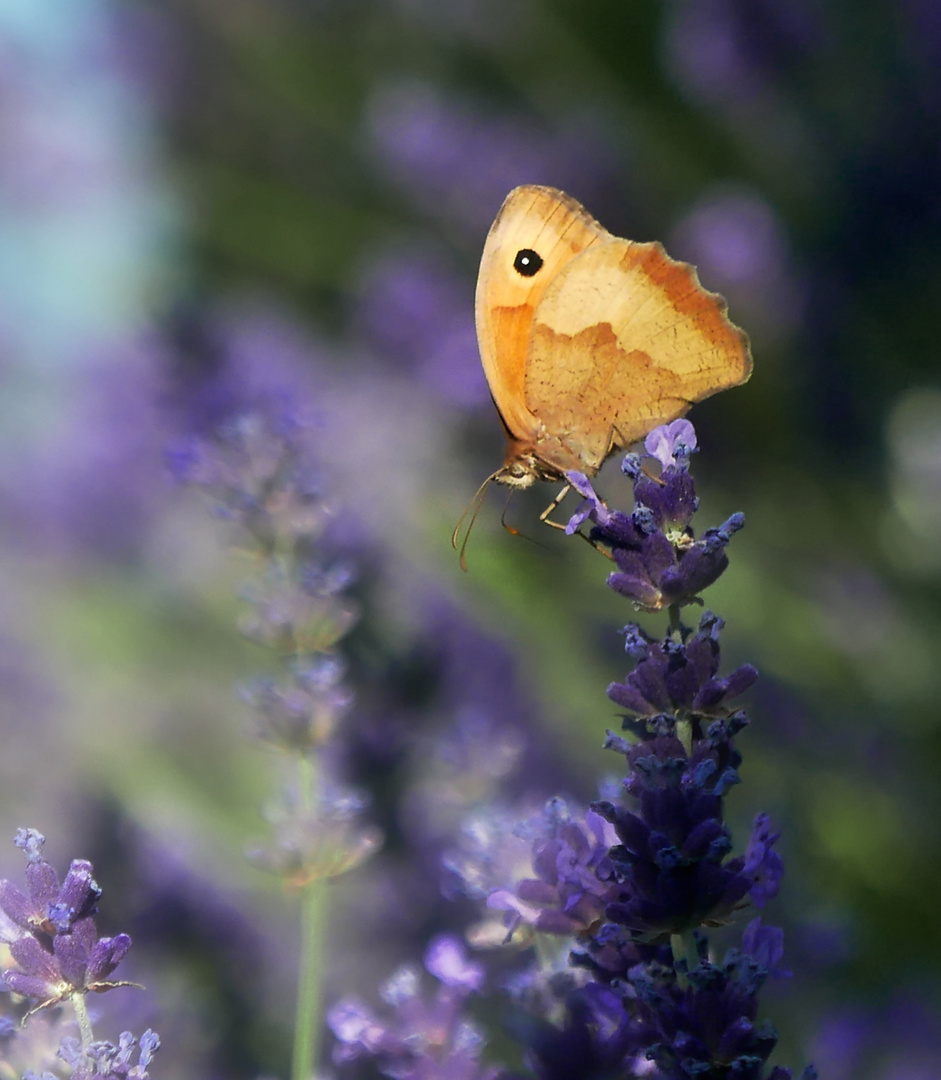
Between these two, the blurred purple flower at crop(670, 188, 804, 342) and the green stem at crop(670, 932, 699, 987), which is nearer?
the green stem at crop(670, 932, 699, 987)

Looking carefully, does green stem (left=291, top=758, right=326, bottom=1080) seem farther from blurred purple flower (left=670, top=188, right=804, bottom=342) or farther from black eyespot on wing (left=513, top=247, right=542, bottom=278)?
blurred purple flower (left=670, top=188, right=804, bottom=342)

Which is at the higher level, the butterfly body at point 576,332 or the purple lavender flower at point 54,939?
the butterfly body at point 576,332

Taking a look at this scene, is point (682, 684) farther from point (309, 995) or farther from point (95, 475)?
point (95, 475)

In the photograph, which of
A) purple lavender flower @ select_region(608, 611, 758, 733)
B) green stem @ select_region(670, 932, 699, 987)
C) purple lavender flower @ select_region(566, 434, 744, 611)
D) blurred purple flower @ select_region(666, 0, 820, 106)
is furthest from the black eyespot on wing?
blurred purple flower @ select_region(666, 0, 820, 106)

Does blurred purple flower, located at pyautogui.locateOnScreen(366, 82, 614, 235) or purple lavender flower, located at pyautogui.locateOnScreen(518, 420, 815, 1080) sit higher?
blurred purple flower, located at pyautogui.locateOnScreen(366, 82, 614, 235)

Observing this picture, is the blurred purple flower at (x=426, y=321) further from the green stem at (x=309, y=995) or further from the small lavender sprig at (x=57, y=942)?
the small lavender sprig at (x=57, y=942)

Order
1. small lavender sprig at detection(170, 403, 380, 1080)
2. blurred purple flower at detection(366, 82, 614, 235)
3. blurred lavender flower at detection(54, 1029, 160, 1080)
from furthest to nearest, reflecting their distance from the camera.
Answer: blurred purple flower at detection(366, 82, 614, 235)
small lavender sprig at detection(170, 403, 380, 1080)
blurred lavender flower at detection(54, 1029, 160, 1080)

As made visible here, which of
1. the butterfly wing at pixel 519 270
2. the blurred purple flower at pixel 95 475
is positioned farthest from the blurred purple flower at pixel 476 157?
the butterfly wing at pixel 519 270
